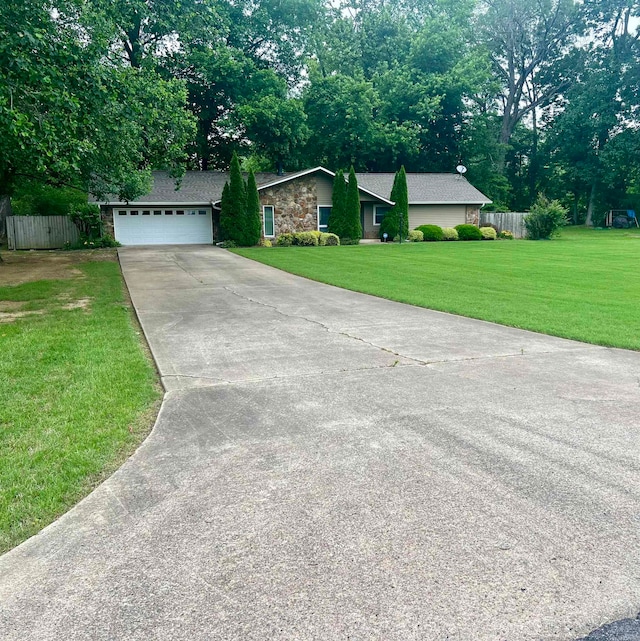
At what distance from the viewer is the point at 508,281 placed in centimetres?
1257

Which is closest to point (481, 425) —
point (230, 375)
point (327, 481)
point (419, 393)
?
point (419, 393)

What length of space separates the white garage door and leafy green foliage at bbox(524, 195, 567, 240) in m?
16.8

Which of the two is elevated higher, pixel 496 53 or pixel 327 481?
pixel 496 53

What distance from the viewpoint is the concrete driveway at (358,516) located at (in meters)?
2.08

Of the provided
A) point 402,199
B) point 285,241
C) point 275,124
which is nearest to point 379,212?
point 402,199

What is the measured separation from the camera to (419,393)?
15.6 ft

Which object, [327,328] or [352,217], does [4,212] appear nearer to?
[352,217]

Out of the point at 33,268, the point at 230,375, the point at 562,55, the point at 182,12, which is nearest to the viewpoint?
the point at 230,375

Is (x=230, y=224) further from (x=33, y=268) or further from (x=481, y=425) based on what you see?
(x=481, y=425)

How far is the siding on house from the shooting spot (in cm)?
3030

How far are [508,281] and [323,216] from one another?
1656 cm

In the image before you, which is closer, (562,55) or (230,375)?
(230,375)

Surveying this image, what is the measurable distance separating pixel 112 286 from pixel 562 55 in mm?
43034

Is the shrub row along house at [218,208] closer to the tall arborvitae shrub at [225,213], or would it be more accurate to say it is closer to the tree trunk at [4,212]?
Answer: the tall arborvitae shrub at [225,213]
